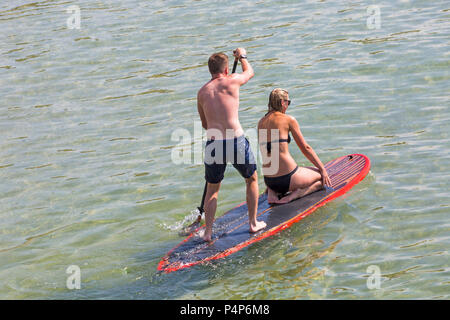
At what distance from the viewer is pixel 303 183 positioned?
8.59 m

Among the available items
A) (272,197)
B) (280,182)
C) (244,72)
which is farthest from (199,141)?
(244,72)

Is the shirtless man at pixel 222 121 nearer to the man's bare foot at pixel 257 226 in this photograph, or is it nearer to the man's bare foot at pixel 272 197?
the man's bare foot at pixel 257 226

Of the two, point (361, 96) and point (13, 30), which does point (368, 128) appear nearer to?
point (361, 96)

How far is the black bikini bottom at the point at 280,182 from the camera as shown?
8.48 metres

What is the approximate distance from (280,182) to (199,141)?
11.1ft

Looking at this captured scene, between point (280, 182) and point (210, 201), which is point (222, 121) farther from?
point (280, 182)

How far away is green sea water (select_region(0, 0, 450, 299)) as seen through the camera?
734 centimetres

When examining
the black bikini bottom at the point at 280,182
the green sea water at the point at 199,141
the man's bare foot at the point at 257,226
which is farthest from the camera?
the black bikini bottom at the point at 280,182

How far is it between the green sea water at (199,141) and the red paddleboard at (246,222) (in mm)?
132

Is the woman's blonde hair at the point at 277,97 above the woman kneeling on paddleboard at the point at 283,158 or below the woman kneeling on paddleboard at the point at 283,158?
above

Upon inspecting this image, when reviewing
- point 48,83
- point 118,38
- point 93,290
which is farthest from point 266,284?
point 118,38

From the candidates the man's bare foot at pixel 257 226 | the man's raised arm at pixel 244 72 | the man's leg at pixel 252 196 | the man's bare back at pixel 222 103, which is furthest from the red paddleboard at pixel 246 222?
the man's raised arm at pixel 244 72

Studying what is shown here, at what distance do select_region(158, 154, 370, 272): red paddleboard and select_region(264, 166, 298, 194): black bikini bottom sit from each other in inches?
8.5

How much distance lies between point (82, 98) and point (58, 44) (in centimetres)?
449
